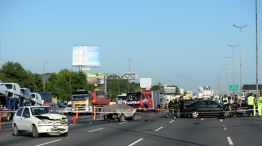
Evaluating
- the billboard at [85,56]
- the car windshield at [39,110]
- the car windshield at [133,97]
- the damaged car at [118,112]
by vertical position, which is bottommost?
the damaged car at [118,112]

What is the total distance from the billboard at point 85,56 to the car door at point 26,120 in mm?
67891

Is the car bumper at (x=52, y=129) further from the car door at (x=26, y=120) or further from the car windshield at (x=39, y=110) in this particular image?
the car windshield at (x=39, y=110)

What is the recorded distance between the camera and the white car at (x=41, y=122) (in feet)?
77.2

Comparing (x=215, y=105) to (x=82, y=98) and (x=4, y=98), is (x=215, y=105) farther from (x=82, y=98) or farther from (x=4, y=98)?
(x=82, y=98)

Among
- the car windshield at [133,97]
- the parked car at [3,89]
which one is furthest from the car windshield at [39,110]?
the car windshield at [133,97]

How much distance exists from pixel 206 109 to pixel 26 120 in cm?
2028

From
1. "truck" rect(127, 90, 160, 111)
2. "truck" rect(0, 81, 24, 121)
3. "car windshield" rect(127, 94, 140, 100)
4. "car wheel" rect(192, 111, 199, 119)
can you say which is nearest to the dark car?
"car wheel" rect(192, 111, 199, 119)

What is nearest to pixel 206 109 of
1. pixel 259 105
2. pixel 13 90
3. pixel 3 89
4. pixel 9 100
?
pixel 259 105

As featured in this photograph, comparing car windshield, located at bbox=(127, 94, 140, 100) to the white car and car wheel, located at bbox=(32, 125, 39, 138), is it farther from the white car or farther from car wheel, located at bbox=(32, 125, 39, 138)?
car wheel, located at bbox=(32, 125, 39, 138)

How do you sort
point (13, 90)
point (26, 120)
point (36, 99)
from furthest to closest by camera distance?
point (36, 99)
point (13, 90)
point (26, 120)

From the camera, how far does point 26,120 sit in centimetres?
2445

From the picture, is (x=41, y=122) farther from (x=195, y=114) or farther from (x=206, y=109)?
(x=206, y=109)

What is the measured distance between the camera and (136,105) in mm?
60188

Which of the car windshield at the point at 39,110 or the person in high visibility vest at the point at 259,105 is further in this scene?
the person in high visibility vest at the point at 259,105
